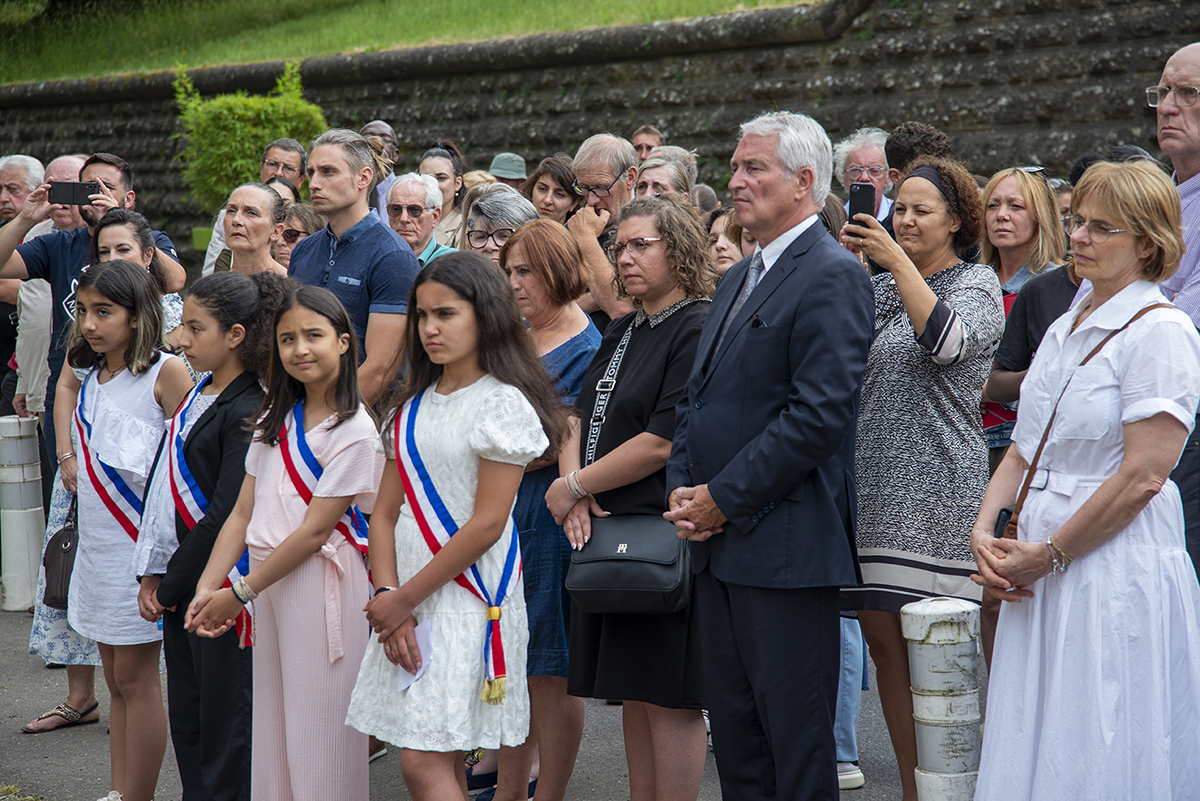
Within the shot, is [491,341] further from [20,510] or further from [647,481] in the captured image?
[20,510]

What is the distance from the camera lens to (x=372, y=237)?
475 cm

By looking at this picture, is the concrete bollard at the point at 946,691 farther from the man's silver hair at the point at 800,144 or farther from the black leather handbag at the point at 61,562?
the black leather handbag at the point at 61,562

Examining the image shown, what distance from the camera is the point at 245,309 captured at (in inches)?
143

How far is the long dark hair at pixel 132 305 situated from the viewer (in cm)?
409

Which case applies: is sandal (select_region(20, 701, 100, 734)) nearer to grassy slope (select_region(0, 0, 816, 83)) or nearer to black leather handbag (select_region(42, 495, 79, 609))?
black leather handbag (select_region(42, 495, 79, 609))

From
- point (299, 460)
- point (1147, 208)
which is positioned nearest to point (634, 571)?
point (299, 460)

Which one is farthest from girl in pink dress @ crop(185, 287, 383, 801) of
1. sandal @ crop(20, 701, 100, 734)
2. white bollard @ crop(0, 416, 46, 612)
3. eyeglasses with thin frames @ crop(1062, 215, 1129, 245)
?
white bollard @ crop(0, 416, 46, 612)

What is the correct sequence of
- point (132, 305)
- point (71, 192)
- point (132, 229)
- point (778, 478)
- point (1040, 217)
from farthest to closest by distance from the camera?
point (71, 192) < point (132, 229) < point (1040, 217) < point (132, 305) < point (778, 478)

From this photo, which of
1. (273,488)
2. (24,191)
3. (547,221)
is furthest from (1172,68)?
(24,191)

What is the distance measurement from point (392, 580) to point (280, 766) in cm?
72

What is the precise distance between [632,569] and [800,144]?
51.4 inches

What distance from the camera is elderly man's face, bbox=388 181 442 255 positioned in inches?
230

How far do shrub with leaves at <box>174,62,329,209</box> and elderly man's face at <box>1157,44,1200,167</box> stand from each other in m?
10.4

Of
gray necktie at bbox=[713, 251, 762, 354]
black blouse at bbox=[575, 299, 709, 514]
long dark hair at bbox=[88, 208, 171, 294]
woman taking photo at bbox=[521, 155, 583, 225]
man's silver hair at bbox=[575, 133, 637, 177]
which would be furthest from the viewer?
woman taking photo at bbox=[521, 155, 583, 225]
